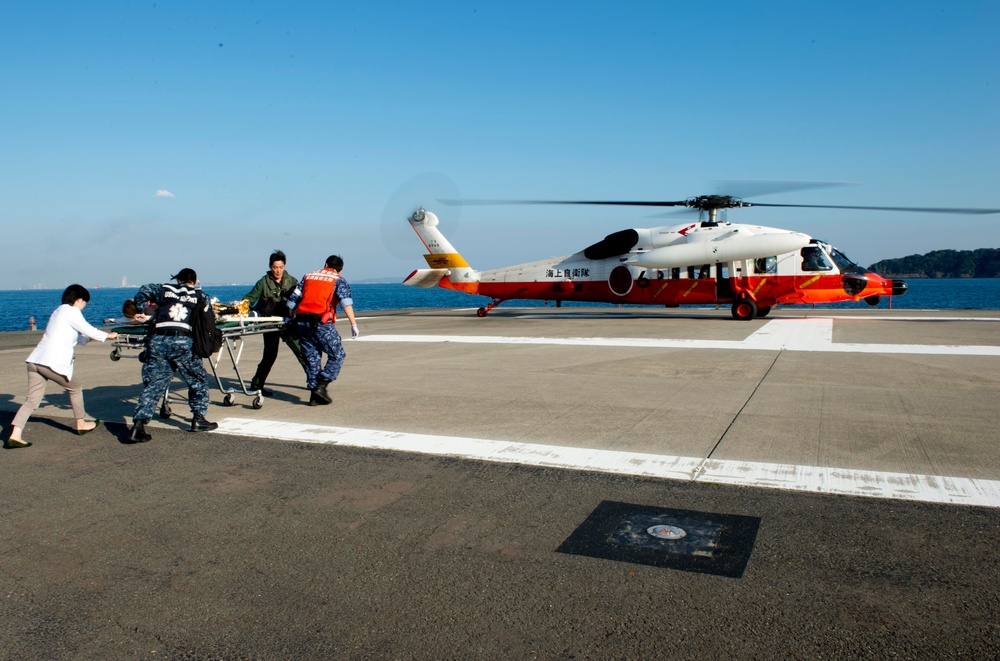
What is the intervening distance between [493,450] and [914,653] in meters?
3.65

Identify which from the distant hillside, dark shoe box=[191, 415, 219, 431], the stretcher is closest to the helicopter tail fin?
the stretcher

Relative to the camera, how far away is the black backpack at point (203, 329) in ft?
22.0

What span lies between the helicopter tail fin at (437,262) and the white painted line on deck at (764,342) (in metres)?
9.56

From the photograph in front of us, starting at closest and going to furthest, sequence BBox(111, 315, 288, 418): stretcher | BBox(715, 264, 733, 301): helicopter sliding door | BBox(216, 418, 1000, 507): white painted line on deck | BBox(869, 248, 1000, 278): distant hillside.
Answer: BBox(216, 418, 1000, 507): white painted line on deck, BBox(111, 315, 288, 418): stretcher, BBox(715, 264, 733, 301): helicopter sliding door, BBox(869, 248, 1000, 278): distant hillside

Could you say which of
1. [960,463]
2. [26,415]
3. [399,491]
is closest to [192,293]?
[26,415]

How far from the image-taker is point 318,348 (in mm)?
8281

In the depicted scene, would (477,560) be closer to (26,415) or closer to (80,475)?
(80,475)

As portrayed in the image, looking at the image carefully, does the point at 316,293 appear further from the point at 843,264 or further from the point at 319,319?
the point at 843,264

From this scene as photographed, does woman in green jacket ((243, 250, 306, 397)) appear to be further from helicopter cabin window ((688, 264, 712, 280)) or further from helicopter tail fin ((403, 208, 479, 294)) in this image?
helicopter tail fin ((403, 208, 479, 294))

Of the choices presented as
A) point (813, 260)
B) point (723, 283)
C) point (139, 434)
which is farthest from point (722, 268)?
point (139, 434)

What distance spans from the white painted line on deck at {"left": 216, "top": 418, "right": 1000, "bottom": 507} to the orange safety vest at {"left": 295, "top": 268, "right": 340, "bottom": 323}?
5.22ft

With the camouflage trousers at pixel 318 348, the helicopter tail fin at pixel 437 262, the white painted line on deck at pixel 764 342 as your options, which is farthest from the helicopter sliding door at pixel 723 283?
the camouflage trousers at pixel 318 348

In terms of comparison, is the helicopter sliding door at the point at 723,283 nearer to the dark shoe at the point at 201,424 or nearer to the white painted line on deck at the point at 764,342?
the white painted line on deck at the point at 764,342

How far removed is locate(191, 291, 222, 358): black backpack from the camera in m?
6.70
